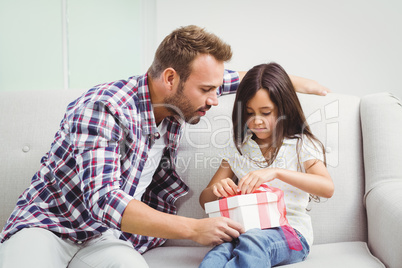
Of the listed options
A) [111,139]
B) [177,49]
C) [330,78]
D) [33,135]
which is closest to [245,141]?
[177,49]

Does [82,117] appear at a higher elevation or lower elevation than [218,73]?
lower

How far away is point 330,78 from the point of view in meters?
2.47

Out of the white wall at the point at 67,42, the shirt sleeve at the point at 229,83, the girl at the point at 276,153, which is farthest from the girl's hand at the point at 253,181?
the white wall at the point at 67,42

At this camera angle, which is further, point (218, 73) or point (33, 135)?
point (33, 135)

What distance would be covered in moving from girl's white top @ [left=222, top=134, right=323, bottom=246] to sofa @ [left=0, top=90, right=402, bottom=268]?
9 cm

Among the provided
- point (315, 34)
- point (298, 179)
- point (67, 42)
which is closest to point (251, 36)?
point (315, 34)

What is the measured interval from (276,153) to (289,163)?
0.18 ft

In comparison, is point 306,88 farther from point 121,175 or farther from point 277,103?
point 121,175

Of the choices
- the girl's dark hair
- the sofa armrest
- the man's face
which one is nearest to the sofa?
the sofa armrest

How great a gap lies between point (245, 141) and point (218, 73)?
29cm

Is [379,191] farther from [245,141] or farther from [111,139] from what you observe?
[111,139]

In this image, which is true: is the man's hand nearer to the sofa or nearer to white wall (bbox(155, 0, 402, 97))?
the sofa

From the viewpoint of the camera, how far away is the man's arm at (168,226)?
1060 mm

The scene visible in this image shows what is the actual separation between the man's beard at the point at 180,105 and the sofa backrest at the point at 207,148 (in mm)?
195
